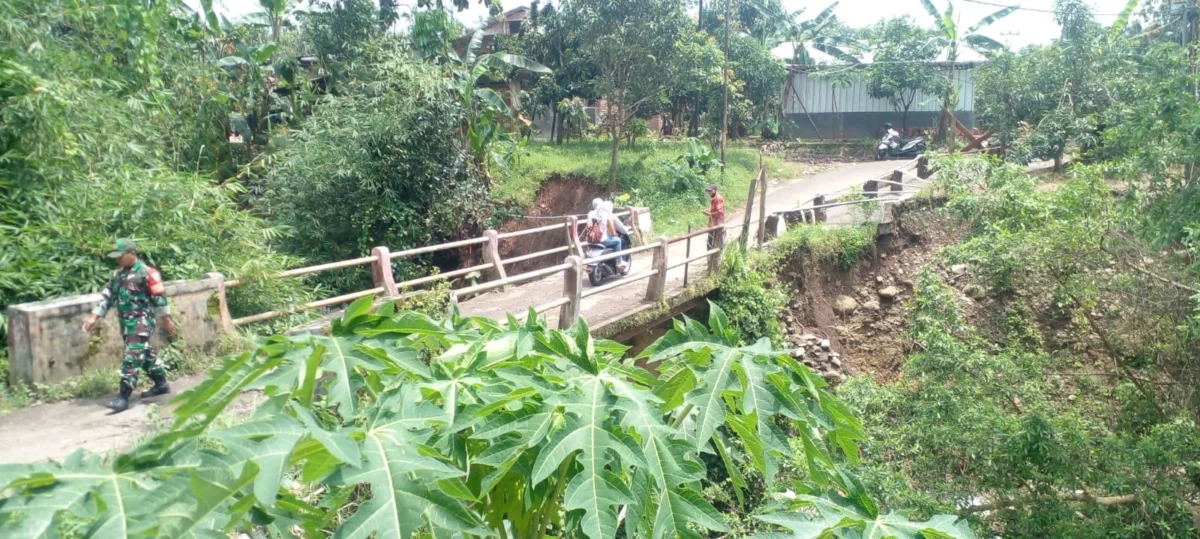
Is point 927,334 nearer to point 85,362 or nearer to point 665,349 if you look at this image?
point 665,349

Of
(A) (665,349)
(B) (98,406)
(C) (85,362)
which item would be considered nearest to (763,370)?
(A) (665,349)

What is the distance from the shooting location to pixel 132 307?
7168 mm

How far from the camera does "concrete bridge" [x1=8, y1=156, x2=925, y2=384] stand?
757cm

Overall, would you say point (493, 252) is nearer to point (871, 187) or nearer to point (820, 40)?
A: point (871, 187)

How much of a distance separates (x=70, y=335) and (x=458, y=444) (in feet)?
22.3

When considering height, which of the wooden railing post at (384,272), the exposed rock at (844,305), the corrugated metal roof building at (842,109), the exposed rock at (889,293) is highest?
the corrugated metal roof building at (842,109)

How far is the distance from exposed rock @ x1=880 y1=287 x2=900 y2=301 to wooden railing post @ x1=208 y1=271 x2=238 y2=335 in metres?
11.0

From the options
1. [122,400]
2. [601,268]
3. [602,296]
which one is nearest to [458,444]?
[122,400]

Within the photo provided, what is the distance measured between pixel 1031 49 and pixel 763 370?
71.7 ft

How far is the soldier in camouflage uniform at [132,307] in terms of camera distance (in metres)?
7.08

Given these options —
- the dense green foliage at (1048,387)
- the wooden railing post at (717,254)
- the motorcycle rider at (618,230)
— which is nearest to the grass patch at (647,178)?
the wooden railing post at (717,254)

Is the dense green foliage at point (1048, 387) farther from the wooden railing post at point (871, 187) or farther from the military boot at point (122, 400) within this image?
the wooden railing post at point (871, 187)

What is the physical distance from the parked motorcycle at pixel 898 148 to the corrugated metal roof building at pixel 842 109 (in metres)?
2.07

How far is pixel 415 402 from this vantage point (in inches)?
86.3
